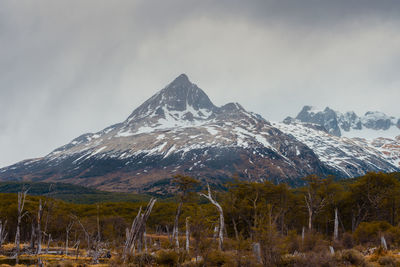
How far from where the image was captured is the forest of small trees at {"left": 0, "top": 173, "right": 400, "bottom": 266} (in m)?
22.9

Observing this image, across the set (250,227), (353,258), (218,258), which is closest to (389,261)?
(353,258)

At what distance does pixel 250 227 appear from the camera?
3161 cm

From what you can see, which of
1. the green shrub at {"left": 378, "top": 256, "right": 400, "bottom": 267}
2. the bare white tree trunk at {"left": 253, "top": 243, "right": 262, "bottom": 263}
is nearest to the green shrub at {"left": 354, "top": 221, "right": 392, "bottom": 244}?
the green shrub at {"left": 378, "top": 256, "right": 400, "bottom": 267}

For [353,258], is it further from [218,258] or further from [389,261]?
[218,258]

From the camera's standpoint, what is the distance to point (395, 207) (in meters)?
61.7

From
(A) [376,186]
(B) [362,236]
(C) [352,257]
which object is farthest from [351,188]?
(C) [352,257]

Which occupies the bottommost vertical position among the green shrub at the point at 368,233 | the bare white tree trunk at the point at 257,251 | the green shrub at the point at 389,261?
the green shrub at the point at 368,233

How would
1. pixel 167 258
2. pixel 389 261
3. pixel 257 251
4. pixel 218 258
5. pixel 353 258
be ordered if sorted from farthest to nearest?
pixel 167 258
pixel 218 258
pixel 257 251
pixel 353 258
pixel 389 261

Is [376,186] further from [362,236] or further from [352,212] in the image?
[362,236]

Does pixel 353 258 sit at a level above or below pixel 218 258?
below

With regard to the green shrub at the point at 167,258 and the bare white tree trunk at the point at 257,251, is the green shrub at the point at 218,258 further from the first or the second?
the green shrub at the point at 167,258

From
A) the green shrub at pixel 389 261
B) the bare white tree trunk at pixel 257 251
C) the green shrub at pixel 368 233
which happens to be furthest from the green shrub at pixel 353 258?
the green shrub at pixel 368 233

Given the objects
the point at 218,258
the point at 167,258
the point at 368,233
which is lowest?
the point at 368,233

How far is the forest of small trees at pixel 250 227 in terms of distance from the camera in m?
22.9
